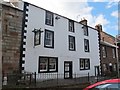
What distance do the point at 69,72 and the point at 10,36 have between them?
8.49 metres

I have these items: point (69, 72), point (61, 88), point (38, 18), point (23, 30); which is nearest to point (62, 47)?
point (69, 72)

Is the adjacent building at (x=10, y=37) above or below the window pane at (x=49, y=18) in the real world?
below

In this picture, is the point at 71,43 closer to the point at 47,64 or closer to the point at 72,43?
the point at 72,43

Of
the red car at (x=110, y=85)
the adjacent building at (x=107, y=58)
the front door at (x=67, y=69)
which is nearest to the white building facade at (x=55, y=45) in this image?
the front door at (x=67, y=69)

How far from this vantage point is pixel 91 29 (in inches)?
898

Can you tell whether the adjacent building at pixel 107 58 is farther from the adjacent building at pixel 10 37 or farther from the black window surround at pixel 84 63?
the adjacent building at pixel 10 37

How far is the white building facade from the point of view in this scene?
14000 millimetres

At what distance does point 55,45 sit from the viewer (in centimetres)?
1641

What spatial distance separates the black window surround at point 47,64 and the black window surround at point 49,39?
4.31ft

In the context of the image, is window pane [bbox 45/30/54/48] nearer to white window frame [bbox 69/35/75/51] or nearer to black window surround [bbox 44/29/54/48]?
black window surround [bbox 44/29/54/48]

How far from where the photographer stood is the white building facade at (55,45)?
45.9 ft

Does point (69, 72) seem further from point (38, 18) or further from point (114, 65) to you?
point (114, 65)

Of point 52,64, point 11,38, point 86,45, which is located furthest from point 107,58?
point 11,38

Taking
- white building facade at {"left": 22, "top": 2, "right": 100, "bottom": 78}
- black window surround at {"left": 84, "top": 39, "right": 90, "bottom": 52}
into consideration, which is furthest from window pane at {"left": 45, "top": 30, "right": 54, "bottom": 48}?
black window surround at {"left": 84, "top": 39, "right": 90, "bottom": 52}
